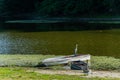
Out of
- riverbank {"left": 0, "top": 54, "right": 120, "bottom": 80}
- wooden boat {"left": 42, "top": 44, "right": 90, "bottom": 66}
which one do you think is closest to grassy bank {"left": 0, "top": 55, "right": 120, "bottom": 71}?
riverbank {"left": 0, "top": 54, "right": 120, "bottom": 80}

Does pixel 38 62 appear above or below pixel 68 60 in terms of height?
below

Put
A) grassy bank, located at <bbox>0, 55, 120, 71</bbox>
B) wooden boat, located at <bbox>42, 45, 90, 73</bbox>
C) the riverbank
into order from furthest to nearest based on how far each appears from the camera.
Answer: grassy bank, located at <bbox>0, 55, 120, 71</bbox>
wooden boat, located at <bbox>42, 45, 90, 73</bbox>
the riverbank

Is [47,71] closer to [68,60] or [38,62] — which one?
[68,60]

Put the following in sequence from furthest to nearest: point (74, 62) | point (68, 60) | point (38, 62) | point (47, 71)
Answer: point (38, 62) → point (68, 60) → point (74, 62) → point (47, 71)

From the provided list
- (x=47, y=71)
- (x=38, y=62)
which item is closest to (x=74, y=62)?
(x=47, y=71)

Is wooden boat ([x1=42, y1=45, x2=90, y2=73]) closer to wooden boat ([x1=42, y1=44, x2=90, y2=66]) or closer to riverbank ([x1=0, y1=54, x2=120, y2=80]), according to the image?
wooden boat ([x1=42, y1=44, x2=90, y2=66])

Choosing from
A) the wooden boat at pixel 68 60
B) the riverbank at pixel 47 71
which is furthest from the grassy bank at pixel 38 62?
the wooden boat at pixel 68 60

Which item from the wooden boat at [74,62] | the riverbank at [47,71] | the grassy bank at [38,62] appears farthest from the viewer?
the grassy bank at [38,62]

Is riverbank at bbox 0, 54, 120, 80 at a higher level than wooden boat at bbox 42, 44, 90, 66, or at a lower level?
lower

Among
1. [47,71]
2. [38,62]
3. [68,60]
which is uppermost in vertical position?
[68,60]

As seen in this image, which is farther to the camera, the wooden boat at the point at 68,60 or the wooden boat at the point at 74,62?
the wooden boat at the point at 68,60

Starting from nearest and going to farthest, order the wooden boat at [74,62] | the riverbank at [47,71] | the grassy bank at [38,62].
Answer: the riverbank at [47,71] < the wooden boat at [74,62] < the grassy bank at [38,62]

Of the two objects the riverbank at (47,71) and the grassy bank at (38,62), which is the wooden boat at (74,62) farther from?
the grassy bank at (38,62)

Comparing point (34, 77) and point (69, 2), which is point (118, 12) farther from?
point (34, 77)
